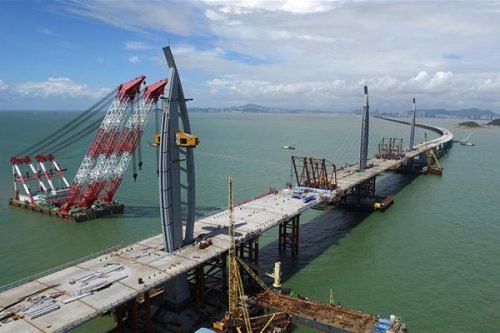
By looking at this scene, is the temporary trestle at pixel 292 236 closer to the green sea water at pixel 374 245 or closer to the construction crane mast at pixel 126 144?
the green sea water at pixel 374 245

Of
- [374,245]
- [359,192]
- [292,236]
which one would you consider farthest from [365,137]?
[292,236]

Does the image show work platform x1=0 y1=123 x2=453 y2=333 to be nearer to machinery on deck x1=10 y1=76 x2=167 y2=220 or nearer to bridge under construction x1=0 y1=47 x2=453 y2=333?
bridge under construction x1=0 y1=47 x2=453 y2=333

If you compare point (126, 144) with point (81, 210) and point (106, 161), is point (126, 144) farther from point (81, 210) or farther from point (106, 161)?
point (81, 210)

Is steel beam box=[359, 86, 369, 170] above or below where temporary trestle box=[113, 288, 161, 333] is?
above

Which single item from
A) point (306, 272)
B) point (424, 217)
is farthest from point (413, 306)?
point (424, 217)

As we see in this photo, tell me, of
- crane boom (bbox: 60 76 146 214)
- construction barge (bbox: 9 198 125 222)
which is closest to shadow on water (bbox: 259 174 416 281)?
construction barge (bbox: 9 198 125 222)
